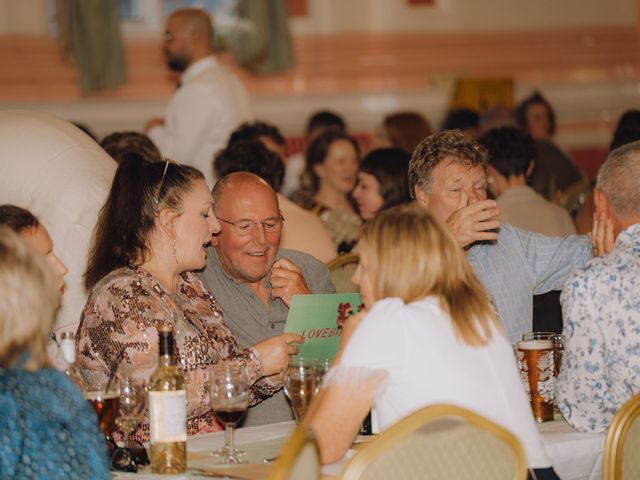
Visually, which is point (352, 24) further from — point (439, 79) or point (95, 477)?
point (95, 477)

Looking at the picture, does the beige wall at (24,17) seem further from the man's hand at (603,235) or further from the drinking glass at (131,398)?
the drinking glass at (131,398)

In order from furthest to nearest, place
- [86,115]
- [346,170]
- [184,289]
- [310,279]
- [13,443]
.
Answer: [86,115] < [346,170] < [310,279] < [184,289] < [13,443]

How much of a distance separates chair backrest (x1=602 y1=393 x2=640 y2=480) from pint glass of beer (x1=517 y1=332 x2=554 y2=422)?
0.46m

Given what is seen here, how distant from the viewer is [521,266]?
12.3 ft

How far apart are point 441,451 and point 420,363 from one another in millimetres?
252

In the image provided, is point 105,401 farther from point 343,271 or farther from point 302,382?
point 343,271

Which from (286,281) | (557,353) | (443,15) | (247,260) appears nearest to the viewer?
(557,353)

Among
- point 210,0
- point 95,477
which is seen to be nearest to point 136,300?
point 95,477

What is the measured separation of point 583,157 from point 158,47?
3748 mm

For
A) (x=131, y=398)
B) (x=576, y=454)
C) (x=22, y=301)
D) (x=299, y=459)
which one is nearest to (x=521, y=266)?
(x=576, y=454)

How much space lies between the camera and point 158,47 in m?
8.91

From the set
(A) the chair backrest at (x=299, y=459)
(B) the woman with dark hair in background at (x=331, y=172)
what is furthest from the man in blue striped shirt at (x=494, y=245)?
(B) the woman with dark hair in background at (x=331, y=172)

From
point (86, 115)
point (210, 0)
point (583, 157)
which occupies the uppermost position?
point (210, 0)

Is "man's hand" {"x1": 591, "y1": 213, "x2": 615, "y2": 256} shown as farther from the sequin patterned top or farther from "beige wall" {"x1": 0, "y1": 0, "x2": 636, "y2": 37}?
"beige wall" {"x1": 0, "y1": 0, "x2": 636, "y2": 37}
